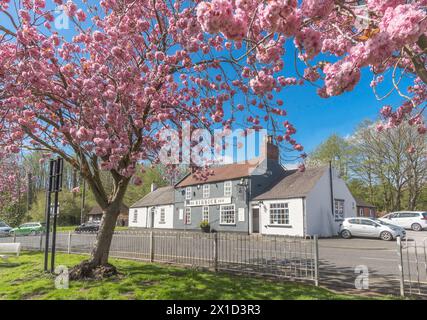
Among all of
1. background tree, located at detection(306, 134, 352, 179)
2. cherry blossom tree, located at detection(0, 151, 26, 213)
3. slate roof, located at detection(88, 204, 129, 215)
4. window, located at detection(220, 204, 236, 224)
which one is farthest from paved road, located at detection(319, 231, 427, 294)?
slate roof, located at detection(88, 204, 129, 215)

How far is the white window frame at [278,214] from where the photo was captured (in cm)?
2372

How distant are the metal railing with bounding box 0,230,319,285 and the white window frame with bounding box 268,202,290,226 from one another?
1219 cm

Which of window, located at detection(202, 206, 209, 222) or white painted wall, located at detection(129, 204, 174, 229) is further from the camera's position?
white painted wall, located at detection(129, 204, 174, 229)

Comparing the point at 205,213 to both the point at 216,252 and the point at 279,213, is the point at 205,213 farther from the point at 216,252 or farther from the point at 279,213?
the point at 216,252

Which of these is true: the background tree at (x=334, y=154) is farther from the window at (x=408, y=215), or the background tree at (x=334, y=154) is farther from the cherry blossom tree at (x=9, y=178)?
the cherry blossom tree at (x=9, y=178)

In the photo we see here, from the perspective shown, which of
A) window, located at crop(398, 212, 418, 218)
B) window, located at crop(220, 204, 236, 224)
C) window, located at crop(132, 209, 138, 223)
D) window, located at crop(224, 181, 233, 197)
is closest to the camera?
window, located at crop(398, 212, 418, 218)

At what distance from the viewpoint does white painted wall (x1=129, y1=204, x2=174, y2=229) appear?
36.1 metres

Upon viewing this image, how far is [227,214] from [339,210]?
10.1 meters

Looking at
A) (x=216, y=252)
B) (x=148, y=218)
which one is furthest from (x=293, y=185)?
(x=148, y=218)

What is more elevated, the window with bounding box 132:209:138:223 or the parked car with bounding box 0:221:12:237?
the window with bounding box 132:209:138:223

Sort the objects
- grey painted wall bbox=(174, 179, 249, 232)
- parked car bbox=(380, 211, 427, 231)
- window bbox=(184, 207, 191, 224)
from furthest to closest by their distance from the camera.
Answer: window bbox=(184, 207, 191, 224)
grey painted wall bbox=(174, 179, 249, 232)
parked car bbox=(380, 211, 427, 231)

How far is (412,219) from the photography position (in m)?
25.8

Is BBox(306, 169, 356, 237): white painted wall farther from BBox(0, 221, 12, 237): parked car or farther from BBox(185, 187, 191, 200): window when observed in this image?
BBox(0, 221, 12, 237): parked car

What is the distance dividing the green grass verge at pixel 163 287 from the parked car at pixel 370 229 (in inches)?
594
